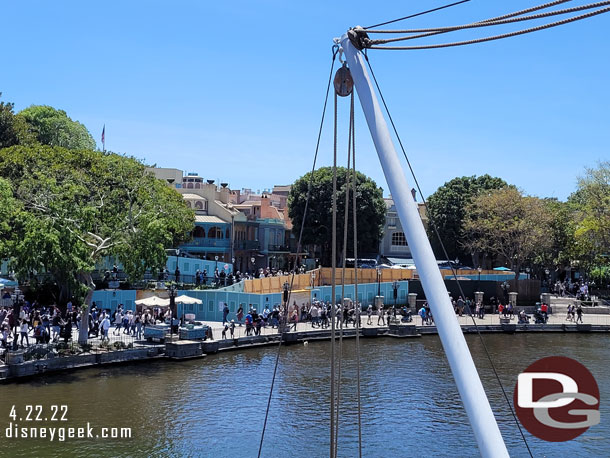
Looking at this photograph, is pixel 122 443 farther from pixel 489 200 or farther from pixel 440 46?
pixel 489 200

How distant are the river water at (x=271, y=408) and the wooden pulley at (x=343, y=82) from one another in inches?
548

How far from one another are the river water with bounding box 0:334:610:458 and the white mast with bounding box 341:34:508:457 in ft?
46.9

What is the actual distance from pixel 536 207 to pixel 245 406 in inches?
1730

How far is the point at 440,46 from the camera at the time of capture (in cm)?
627

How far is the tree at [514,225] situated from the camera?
60.2 m

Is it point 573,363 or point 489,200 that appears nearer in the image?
point 573,363

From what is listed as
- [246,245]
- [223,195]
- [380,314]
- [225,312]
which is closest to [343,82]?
[225,312]

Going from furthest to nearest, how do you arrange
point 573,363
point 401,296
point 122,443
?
point 401,296, point 573,363, point 122,443

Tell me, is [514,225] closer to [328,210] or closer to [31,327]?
[328,210]

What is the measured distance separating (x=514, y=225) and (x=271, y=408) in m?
41.3

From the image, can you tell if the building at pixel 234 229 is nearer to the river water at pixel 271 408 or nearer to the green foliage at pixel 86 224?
the green foliage at pixel 86 224

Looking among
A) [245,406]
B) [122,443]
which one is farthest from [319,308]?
[122,443]

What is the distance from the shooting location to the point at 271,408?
2402cm

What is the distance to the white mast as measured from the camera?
5309 millimetres
